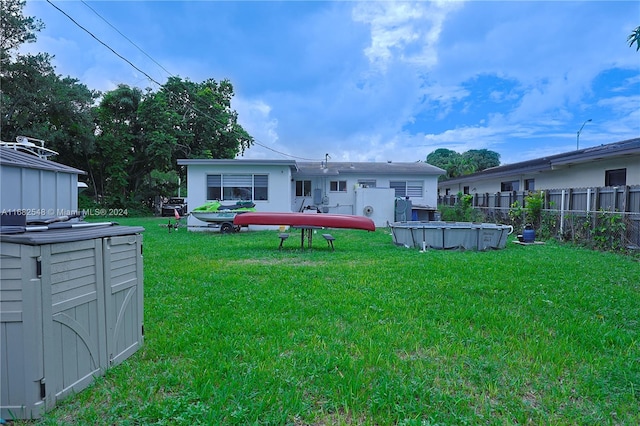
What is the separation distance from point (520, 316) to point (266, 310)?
3.06 metres

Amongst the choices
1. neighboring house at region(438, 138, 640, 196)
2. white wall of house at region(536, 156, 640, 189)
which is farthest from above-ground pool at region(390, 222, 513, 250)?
white wall of house at region(536, 156, 640, 189)

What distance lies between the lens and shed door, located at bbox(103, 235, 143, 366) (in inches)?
111

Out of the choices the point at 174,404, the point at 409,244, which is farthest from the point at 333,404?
the point at 409,244

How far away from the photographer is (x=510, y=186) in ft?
60.7

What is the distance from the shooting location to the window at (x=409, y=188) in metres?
20.7

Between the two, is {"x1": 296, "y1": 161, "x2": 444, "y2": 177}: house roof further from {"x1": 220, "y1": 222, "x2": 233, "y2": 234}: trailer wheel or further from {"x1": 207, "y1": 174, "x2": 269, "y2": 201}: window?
{"x1": 220, "y1": 222, "x2": 233, "y2": 234}: trailer wheel

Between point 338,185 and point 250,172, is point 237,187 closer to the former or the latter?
point 250,172

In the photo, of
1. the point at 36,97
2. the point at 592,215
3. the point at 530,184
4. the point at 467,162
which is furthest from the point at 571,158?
the point at 36,97

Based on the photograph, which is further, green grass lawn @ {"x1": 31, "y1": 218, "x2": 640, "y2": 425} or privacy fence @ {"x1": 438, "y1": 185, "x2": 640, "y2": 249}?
privacy fence @ {"x1": 438, "y1": 185, "x2": 640, "y2": 249}

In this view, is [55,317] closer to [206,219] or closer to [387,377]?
[387,377]

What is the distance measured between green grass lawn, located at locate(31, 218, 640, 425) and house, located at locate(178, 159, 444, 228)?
9.39 metres

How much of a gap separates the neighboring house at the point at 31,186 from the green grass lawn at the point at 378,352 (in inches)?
67.4

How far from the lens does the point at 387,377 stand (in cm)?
280

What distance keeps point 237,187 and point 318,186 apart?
625 centimetres
